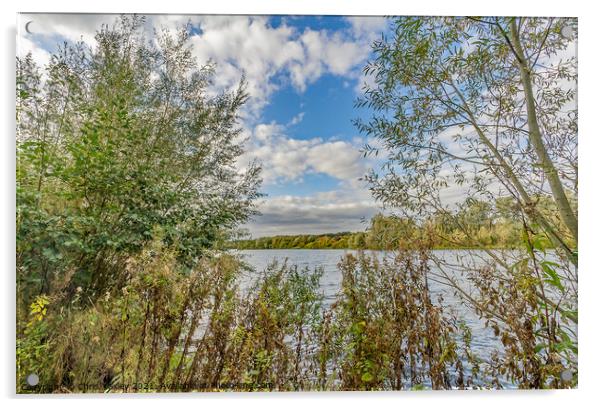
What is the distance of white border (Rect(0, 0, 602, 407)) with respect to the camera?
7.47 ft

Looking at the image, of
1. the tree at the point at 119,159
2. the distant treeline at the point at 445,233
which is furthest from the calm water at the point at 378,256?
the tree at the point at 119,159

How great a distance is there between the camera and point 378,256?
2395 mm

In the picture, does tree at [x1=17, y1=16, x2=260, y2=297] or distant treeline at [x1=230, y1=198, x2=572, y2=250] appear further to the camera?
distant treeline at [x1=230, y1=198, x2=572, y2=250]

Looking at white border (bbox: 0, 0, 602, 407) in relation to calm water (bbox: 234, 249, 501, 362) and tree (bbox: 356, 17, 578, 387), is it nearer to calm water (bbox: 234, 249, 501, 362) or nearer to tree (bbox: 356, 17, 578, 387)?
tree (bbox: 356, 17, 578, 387)

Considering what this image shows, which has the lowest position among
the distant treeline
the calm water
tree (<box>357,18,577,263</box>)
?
the calm water

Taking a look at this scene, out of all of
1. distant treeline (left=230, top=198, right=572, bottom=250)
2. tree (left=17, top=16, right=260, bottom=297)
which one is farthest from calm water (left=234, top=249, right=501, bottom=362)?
tree (left=17, top=16, right=260, bottom=297)

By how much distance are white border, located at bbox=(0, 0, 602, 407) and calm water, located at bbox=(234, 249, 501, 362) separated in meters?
0.36

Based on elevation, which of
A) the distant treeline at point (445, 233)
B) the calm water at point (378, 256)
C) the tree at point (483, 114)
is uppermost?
the tree at point (483, 114)

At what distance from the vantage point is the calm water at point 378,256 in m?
2.29
